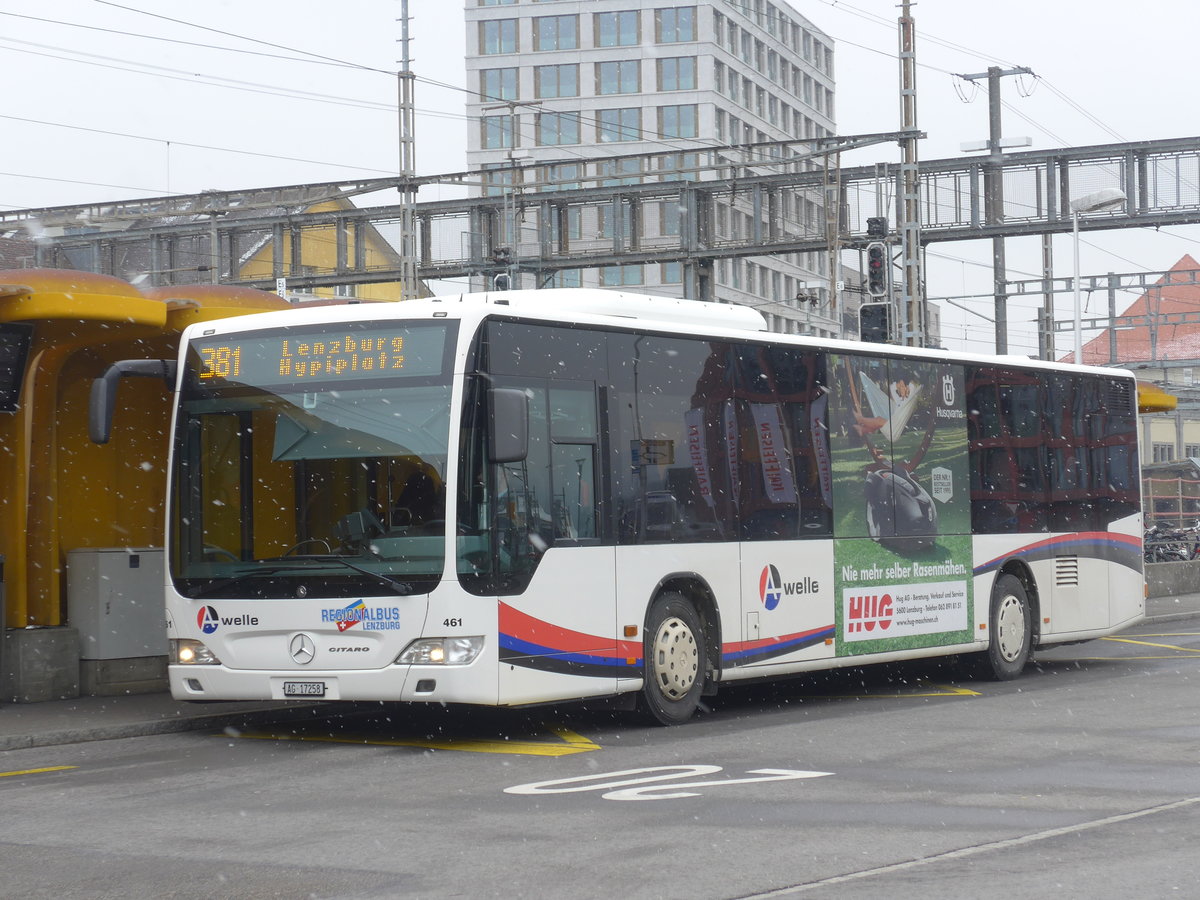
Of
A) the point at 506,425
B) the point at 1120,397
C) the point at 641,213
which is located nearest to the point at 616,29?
A: the point at 641,213

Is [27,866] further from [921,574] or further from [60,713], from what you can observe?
[921,574]

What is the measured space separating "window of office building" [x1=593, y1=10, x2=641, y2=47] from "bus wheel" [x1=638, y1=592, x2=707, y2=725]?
287 feet

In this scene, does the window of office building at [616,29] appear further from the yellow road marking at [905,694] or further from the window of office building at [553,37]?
the yellow road marking at [905,694]

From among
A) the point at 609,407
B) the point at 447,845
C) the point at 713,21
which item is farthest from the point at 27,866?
the point at 713,21

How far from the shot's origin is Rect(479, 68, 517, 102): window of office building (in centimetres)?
9931

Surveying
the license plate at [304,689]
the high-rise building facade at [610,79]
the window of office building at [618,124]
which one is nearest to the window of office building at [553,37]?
the high-rise building facade at [610,79]

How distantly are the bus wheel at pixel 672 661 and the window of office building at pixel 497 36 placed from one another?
88036 mm

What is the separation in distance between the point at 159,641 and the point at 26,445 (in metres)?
2.07

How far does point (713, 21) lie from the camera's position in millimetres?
97438

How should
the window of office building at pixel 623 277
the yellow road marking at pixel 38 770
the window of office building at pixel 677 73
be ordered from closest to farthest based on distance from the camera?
the yellow road marking at pixel 38 770
the window of office building at pixel 623 277
the window of office building at pixel 677 73

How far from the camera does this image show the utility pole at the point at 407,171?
41.2 m

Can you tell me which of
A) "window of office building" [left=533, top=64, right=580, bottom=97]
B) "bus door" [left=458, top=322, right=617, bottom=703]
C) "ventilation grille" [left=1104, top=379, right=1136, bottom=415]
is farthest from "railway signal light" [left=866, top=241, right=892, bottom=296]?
"window of office building" [left=533, top=64, right=580, bottom=97]

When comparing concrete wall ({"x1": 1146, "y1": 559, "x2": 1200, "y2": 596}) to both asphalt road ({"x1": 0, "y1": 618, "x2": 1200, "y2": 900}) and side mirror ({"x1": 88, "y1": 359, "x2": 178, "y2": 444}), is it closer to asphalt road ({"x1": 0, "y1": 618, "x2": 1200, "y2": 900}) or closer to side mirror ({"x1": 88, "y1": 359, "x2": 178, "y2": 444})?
asphalt road ({"x1": 0, "y1": 618, "x2": 1200, "y2": 900})

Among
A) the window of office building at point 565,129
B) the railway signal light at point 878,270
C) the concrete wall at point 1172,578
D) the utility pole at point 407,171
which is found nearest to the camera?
the railway signal light at point 878,270
